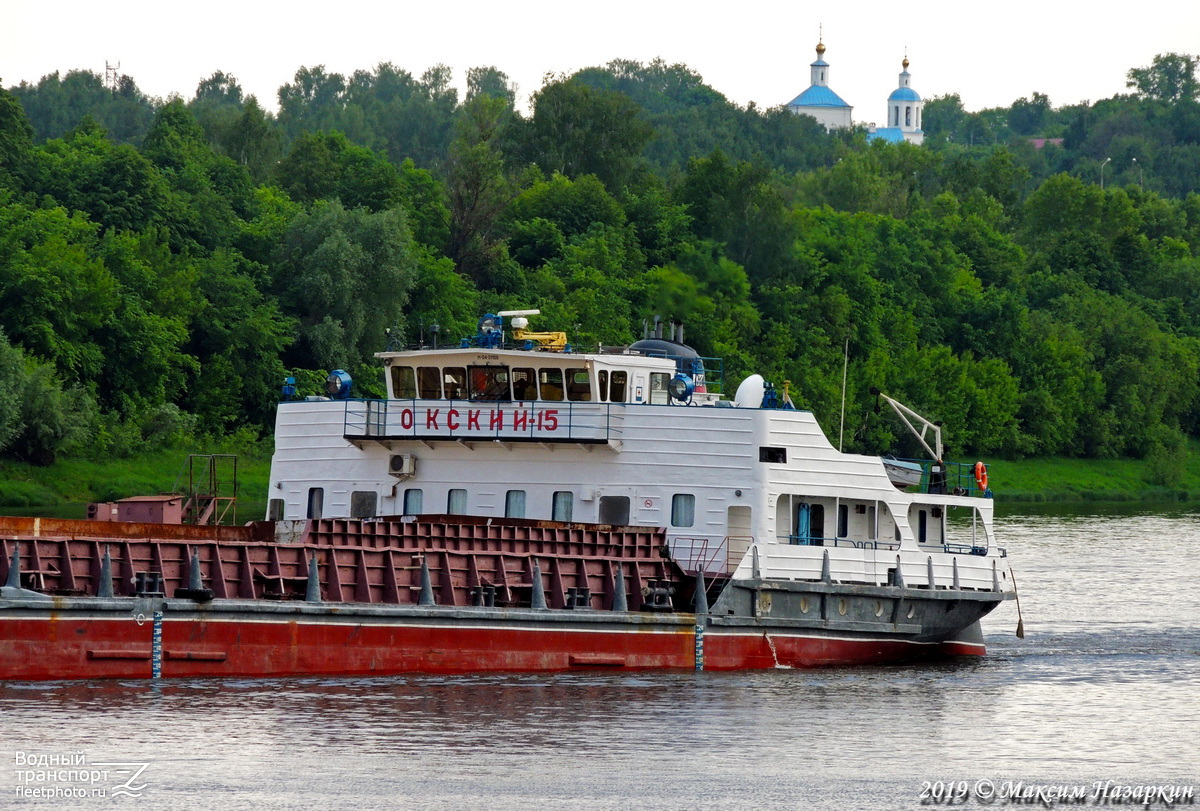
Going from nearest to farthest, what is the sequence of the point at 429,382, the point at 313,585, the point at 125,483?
the point at 313,585
the point at 429,382
the point at 125,483

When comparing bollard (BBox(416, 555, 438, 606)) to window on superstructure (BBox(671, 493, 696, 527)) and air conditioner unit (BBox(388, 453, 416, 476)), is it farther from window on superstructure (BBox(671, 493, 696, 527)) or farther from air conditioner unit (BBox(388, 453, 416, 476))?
window on superstructure (BBox(671, 493, 696, 527))

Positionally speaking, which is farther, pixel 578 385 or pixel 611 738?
pixel 578 385

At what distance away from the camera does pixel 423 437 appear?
34.3 metres

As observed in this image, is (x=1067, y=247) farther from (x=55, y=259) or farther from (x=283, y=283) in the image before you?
(x=55, y=259)

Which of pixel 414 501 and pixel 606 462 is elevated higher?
pixel 606 462

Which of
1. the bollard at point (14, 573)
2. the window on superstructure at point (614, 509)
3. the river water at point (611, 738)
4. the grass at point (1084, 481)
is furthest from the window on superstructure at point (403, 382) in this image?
the grass at point (1084, 481)

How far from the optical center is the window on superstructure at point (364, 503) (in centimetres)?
3509

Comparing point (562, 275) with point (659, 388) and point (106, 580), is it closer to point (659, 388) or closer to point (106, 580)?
point (659, 388)

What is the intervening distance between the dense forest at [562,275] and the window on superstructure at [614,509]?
21282 mm

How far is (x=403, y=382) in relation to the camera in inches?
1405

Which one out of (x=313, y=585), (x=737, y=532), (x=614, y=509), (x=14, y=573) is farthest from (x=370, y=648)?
(x=737, y=532)

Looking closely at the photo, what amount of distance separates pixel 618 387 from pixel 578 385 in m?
0.87

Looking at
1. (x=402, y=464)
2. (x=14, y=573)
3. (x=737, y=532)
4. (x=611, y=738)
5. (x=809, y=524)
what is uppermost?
(x=402, y=464)

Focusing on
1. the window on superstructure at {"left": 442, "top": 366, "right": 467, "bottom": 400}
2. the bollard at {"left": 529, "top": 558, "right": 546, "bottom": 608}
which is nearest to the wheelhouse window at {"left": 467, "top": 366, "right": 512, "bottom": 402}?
the window on superstructure at {"left": 442, "top": 366, "right": 467, "bottom": 400}
